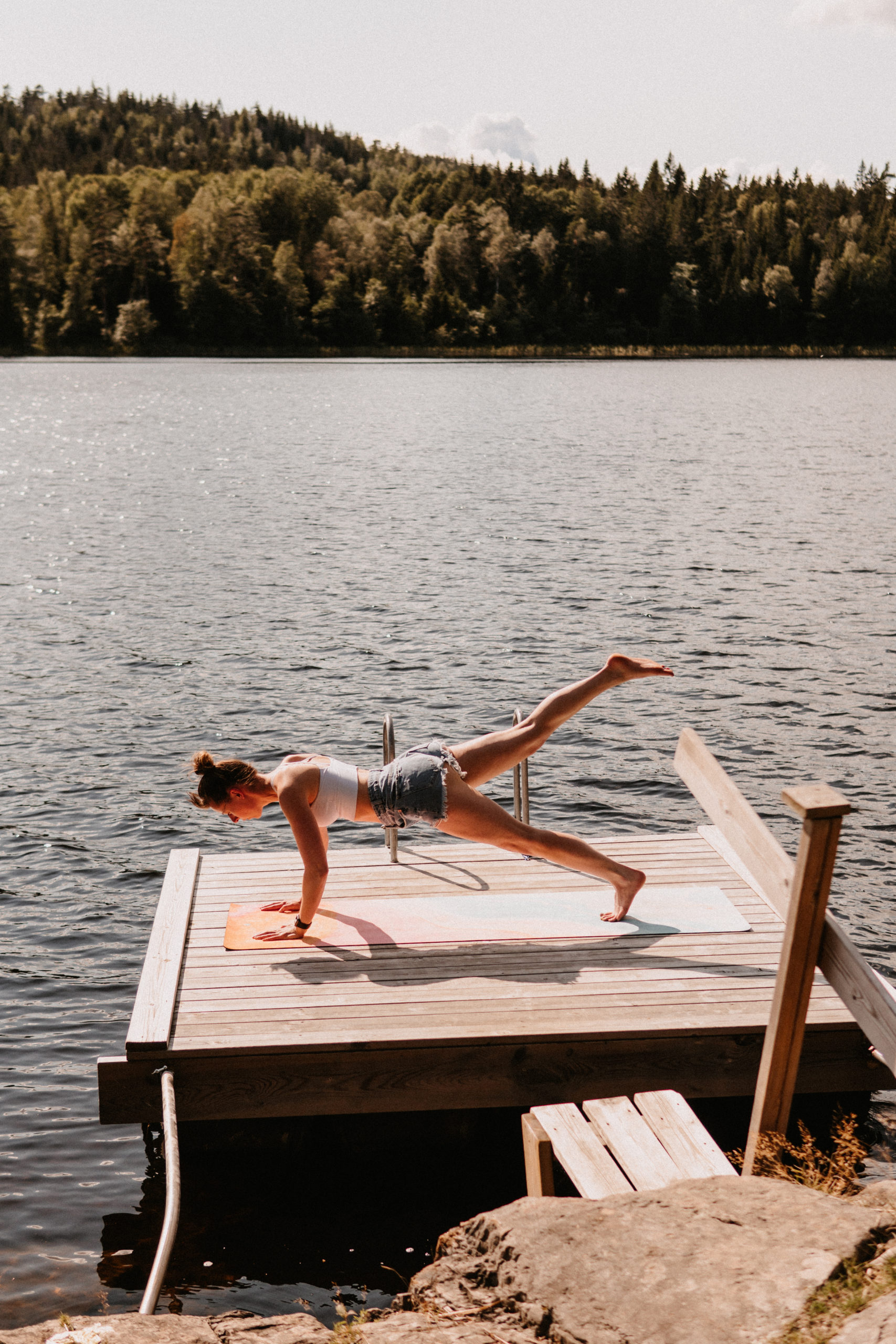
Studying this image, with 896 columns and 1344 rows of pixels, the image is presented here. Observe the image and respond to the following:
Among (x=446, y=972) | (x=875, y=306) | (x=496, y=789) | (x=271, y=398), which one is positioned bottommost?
(x=496, y=789)

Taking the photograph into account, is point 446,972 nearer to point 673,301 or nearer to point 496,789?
point 496,789

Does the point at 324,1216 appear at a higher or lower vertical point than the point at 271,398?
lower

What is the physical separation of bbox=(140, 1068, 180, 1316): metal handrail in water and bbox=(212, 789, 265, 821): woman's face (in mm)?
1485

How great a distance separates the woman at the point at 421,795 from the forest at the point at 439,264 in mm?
113904

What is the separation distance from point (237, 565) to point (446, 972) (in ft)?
67.7

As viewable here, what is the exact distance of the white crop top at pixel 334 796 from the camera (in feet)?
23.0

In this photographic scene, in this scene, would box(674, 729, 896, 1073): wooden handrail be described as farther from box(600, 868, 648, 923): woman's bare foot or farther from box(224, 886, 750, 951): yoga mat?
box(224, 886, 750, 951): yoga mat

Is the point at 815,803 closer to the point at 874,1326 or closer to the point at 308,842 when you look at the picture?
the point at 874,1326

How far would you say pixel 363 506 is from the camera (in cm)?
3475

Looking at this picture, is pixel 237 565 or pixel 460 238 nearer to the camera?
pixel 237 565

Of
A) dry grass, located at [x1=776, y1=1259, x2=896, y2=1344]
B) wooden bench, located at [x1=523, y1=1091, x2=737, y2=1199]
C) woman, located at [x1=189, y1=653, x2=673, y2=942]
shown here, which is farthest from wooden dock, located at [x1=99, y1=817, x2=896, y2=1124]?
dry grass, located at [x1=776, y1=1259, x2=896, y2=1344]

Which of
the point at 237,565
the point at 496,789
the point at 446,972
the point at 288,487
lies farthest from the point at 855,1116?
the point at 288,487

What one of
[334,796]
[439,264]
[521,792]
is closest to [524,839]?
[334,796]

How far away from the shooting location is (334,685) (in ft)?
57.2
